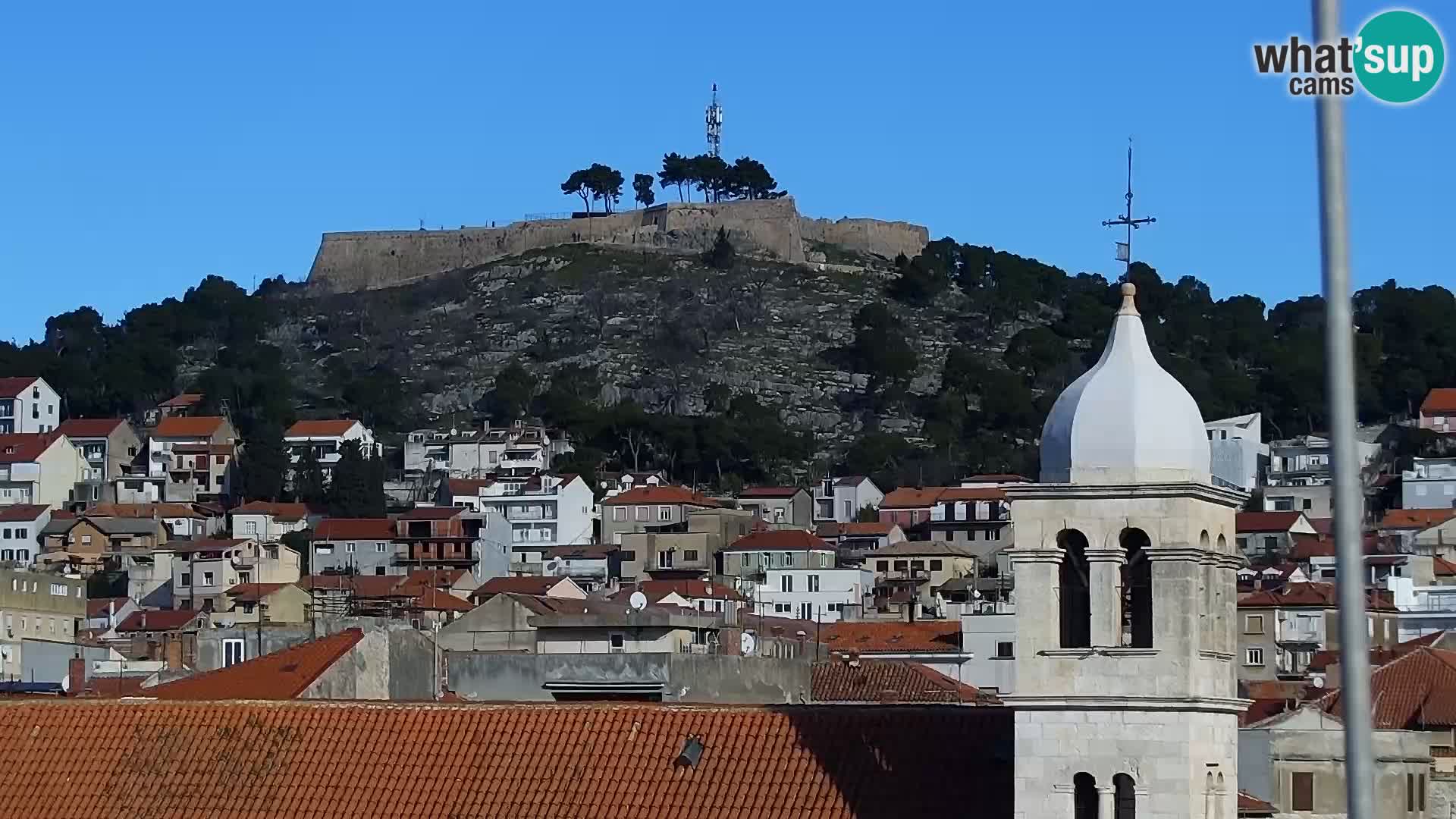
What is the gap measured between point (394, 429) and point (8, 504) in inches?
1353

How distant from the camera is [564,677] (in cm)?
3900

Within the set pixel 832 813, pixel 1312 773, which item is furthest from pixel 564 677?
pixel 832 813

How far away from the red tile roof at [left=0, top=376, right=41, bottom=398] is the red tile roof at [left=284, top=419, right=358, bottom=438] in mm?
17117

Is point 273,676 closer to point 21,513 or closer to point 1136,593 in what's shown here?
point 1136,593

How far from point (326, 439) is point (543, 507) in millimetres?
28339

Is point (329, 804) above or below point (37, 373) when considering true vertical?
below

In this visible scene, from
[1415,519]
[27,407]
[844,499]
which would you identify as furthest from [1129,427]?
[27,407]

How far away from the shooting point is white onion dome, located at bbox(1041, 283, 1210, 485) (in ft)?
82.6

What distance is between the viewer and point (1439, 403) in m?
166

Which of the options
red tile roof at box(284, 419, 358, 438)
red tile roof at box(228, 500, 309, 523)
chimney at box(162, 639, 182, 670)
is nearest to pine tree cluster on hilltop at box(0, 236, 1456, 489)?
red tile roof at box(284, 419, 358, 438)

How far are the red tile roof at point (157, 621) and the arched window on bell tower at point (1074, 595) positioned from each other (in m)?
74.9

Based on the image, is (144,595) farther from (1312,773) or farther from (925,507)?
(1312,773)

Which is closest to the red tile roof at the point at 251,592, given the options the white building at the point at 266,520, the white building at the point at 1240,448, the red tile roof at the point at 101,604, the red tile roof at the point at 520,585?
the red tile roof at the point at 101,604

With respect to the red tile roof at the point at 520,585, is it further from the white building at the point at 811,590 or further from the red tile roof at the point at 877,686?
the red tile roof at the point at 877,686
